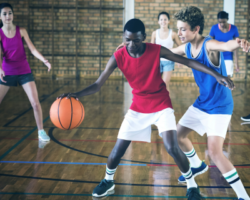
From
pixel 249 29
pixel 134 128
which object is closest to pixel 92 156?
pixel 134 128

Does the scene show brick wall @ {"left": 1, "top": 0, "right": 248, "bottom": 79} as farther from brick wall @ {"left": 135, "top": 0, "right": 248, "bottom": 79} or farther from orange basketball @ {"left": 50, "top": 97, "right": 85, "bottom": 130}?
orange basketball @ {"left": 50, "top": 97, "right": 85, "bottom": 130}

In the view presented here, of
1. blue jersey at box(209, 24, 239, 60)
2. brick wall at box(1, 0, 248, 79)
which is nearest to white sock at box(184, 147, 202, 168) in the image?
blue jersey at box(209, 24, 239, 60)

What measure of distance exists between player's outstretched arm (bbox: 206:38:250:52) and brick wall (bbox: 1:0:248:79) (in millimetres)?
7113

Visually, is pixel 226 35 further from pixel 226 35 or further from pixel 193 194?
pixel 193 194

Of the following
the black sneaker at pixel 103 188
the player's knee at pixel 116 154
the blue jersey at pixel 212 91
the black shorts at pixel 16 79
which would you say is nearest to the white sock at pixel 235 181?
the blue jersey at pixel 212 91

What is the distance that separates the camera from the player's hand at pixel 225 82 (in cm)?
221

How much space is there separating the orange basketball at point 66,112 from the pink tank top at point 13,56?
4.46 ft

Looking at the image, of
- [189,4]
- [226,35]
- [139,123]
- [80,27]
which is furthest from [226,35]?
[80,27]

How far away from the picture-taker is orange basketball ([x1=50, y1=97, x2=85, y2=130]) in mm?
2619

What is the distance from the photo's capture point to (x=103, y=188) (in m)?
2.57

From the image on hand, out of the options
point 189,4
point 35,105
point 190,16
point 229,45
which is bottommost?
point 35,105

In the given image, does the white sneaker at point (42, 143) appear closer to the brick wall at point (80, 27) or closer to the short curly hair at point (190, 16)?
the short curly hair at point (190, 16)

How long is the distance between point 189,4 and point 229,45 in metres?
7.45

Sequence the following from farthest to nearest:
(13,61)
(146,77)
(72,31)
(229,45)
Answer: (72,31), (13,61), (146,77), (229,45)
